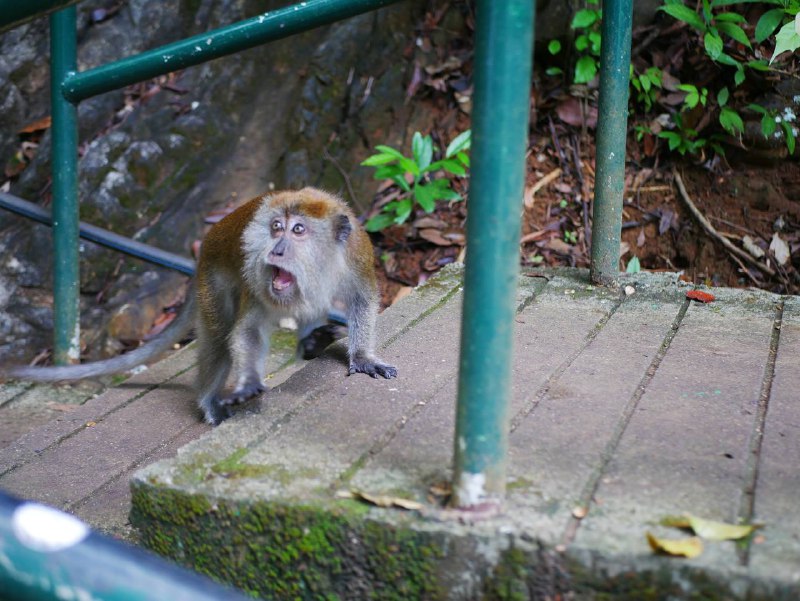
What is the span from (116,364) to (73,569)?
11.8ft

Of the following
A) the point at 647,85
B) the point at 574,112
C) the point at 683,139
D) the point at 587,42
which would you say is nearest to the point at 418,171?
the point at 574,112

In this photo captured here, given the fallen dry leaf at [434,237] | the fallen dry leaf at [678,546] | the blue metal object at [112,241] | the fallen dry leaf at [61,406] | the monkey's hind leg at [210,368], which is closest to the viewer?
the fallen dry leaf at [678,546]

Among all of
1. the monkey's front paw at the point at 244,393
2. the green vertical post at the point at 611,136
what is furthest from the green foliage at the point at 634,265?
the monkey's front paw at the point at 244,393

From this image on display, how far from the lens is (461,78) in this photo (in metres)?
5.87

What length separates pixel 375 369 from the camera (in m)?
2.85

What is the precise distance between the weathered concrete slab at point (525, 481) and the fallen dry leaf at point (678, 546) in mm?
20

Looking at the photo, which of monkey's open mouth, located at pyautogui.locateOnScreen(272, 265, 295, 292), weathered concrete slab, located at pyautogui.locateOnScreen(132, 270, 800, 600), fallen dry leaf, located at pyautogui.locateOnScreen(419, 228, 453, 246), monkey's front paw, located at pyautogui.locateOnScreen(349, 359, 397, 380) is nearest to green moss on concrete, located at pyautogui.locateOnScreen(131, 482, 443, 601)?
weathered concrete slab, located at pyautogui.locateOnScreen(132, 270, 800, 600)

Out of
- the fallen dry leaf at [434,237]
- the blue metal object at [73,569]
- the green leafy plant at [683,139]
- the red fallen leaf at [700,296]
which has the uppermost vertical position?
the blue metal object at [73,569]

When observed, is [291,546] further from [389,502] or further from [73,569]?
[73,569]

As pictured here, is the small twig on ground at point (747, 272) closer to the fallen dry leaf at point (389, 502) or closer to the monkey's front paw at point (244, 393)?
the monkey's front paw at point (244, 393)

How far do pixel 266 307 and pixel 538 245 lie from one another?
216 cm

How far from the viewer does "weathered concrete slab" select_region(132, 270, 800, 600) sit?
1707 millimetres

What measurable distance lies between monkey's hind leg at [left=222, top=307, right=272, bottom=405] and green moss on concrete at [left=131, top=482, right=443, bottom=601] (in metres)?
1.08

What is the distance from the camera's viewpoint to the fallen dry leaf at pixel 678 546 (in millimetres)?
1635
